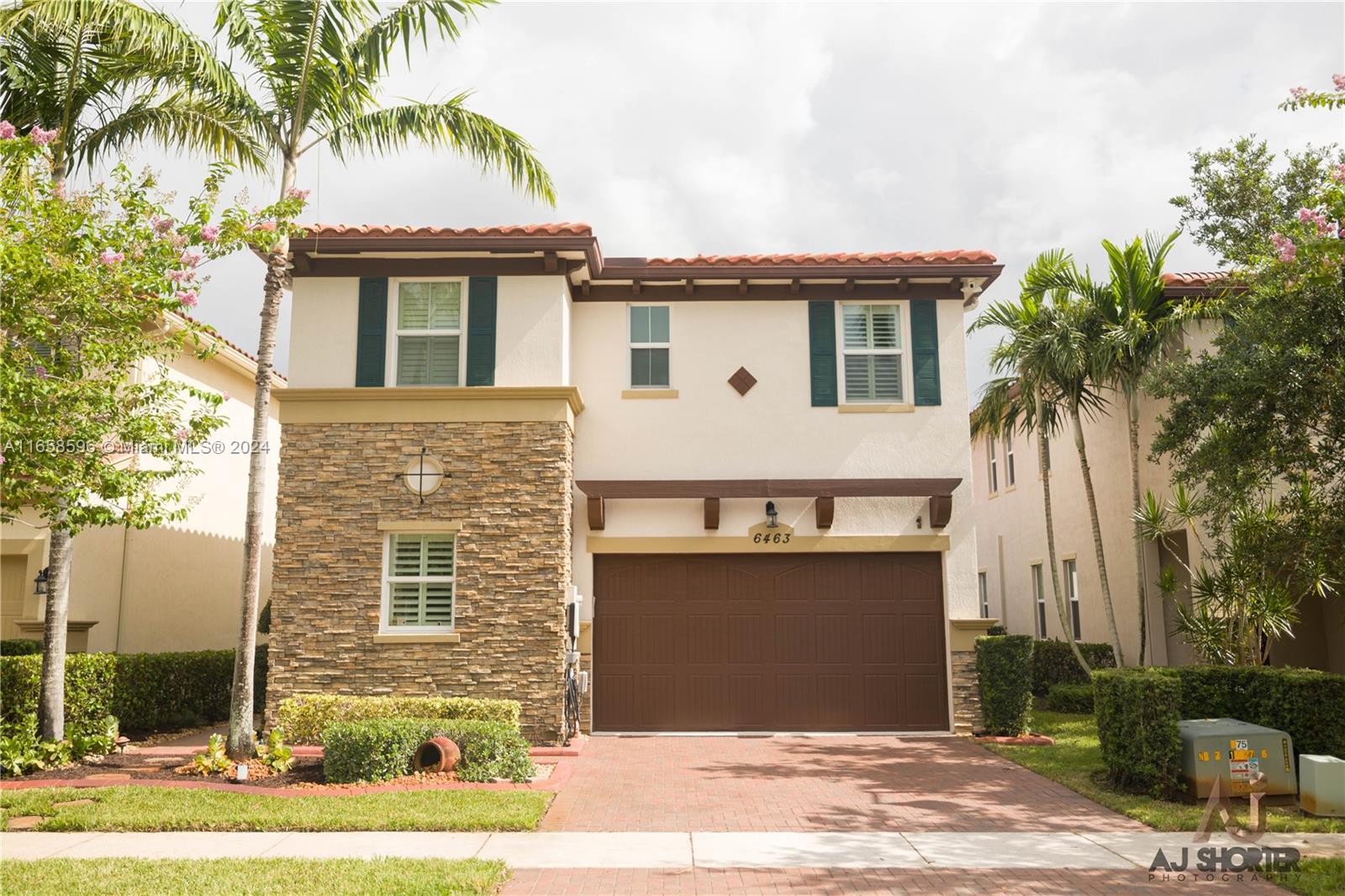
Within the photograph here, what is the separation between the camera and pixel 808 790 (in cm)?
1090

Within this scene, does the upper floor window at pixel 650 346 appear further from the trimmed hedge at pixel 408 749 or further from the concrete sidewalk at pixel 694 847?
the concrete sidewalk at pixel 694 847

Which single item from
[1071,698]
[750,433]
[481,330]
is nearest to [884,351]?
[750,433]

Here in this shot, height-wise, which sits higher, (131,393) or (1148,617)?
(131,393)

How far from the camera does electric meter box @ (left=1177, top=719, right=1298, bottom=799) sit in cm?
1002

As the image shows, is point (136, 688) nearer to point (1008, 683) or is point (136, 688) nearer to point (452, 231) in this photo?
point (452, 231)

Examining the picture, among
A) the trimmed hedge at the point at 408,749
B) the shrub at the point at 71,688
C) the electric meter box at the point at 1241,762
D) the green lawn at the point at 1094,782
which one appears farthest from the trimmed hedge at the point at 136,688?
the electric meter box at the point at 1241,762

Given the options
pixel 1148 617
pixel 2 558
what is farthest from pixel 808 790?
pixel 2 558

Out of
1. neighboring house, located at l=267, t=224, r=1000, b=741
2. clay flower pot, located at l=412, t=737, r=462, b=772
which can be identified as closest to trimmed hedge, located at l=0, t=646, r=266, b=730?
neighboring house, located at l=267, t=224, r=1000, b=741

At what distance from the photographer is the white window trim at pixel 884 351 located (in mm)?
15500

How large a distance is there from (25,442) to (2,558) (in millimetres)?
7508

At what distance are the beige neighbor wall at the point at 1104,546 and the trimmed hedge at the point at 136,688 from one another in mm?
14961

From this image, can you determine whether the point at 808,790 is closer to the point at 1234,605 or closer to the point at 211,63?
the point at 1234,605

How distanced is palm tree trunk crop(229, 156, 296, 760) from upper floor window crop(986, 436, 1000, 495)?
734 inches

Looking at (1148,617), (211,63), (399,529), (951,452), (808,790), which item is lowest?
(808,790)
